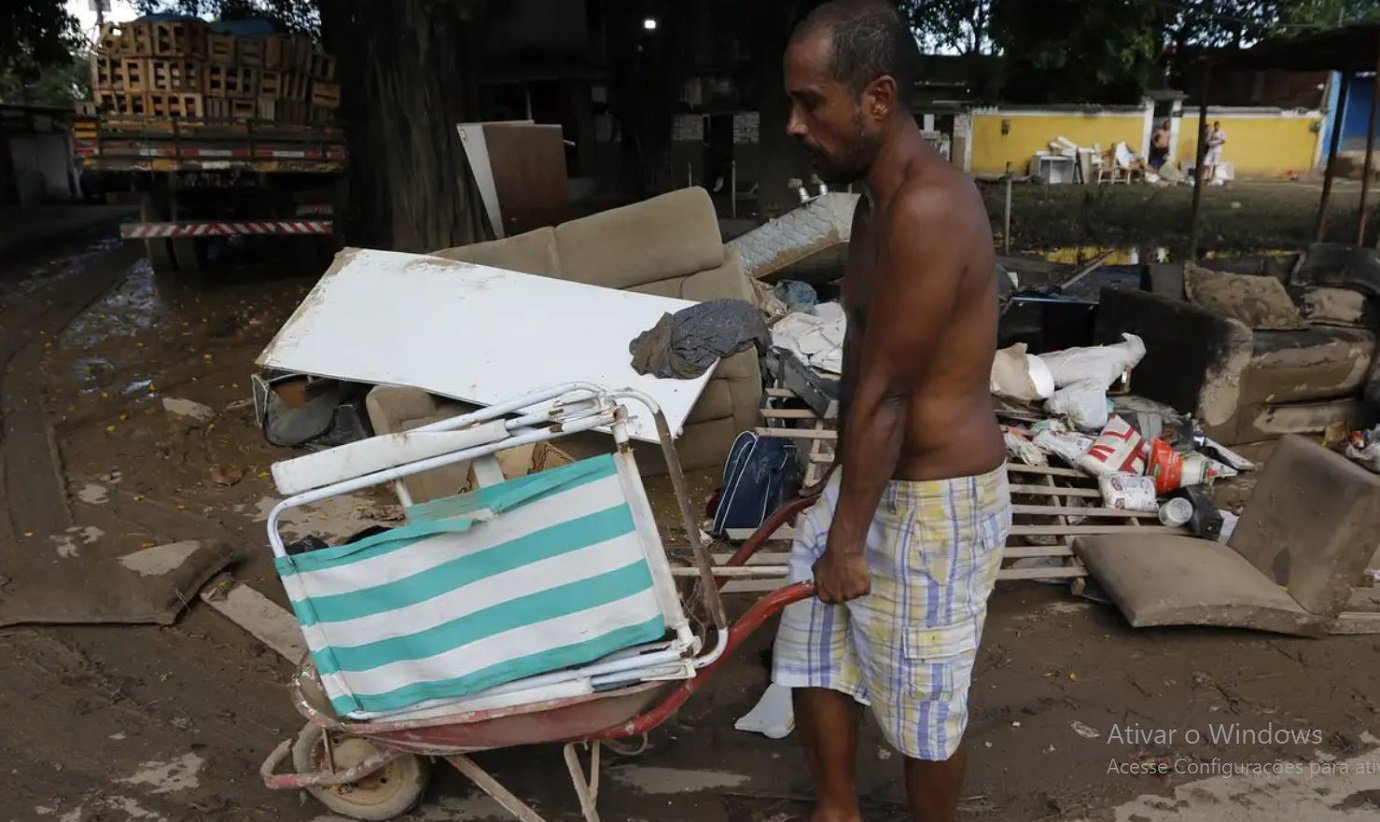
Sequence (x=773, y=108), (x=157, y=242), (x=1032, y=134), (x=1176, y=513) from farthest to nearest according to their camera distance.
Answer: (x=1032, y=134) → (x=773, y=108) → (x=157, y=242) → (x=1176, y=513)

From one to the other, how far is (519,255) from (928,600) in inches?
165

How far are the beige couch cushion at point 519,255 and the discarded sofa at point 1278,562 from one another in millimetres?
3483

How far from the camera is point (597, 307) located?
514cm

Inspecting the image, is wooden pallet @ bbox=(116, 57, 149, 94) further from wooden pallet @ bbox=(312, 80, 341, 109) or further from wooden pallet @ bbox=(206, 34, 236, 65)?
wooden pallet @ bbox=(312, 80, 341, 109)

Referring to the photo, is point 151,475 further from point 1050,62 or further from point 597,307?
point 1050,62

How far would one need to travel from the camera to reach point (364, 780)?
99.9 inches

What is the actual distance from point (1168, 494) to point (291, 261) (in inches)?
420

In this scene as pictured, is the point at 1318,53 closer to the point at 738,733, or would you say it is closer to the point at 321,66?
the point at 738,733

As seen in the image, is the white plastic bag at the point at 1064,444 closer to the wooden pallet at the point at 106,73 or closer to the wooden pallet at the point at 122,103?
the wooden pallet at the point at 122,103

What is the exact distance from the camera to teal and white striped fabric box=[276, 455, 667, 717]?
74.9 inches

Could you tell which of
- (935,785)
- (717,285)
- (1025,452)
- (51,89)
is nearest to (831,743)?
(935,785)

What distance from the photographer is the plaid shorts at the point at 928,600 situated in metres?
1.96

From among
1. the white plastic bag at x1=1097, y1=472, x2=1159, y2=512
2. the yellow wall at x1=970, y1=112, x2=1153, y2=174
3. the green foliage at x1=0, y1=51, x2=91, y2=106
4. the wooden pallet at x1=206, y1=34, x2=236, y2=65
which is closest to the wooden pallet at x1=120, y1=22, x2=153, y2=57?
the wooden pallet at x1=206, y1=34, x2=236, y2=65

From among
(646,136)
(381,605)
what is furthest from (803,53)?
(646,136)
